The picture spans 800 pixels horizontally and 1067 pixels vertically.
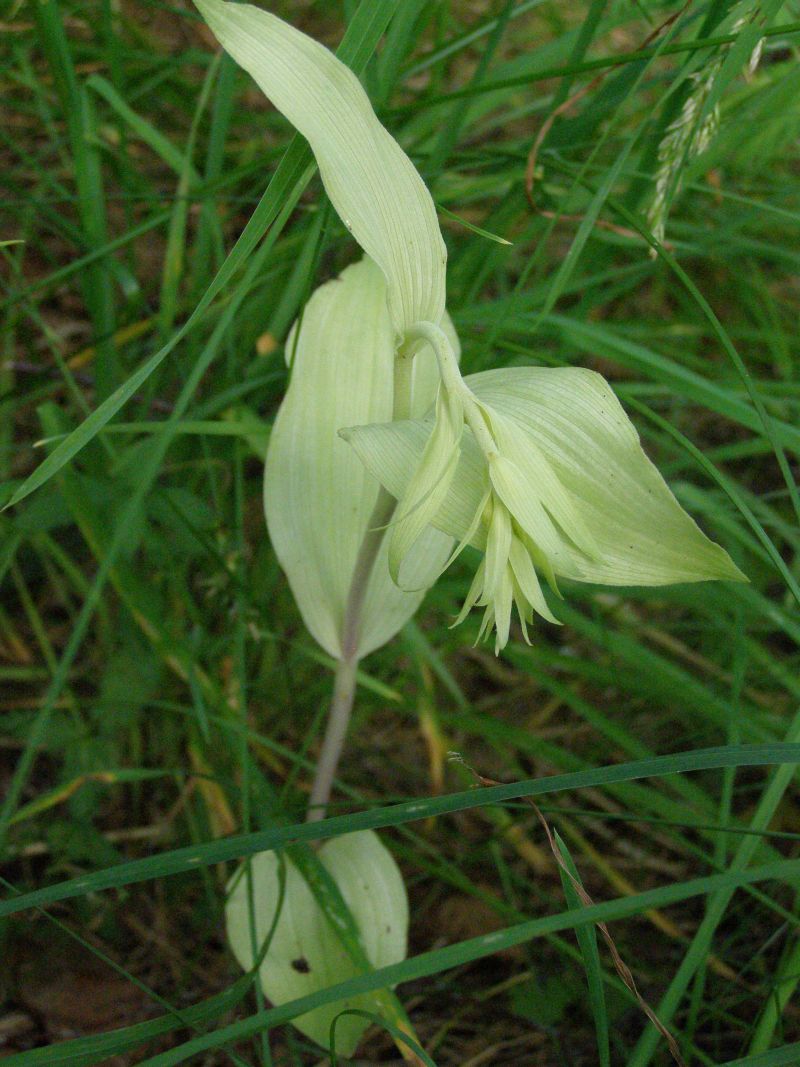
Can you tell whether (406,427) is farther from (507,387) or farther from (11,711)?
(11,711)

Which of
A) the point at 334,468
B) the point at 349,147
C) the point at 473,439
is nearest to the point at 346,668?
the point at 334,468

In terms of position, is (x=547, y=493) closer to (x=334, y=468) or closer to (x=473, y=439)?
(x=473, y=439)

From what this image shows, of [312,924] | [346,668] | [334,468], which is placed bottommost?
[312,924]

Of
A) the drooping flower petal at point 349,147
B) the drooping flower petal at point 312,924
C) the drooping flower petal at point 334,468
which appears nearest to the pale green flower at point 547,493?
the drooping flower petal at point 349,147

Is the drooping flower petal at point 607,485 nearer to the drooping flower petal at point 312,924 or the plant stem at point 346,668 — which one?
the plant stem at point 346,668

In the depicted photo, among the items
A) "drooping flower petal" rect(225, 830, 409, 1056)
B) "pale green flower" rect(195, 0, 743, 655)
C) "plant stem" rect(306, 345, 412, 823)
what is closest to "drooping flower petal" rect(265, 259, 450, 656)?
"plant stem" rect(306, 345, 412, 823)
